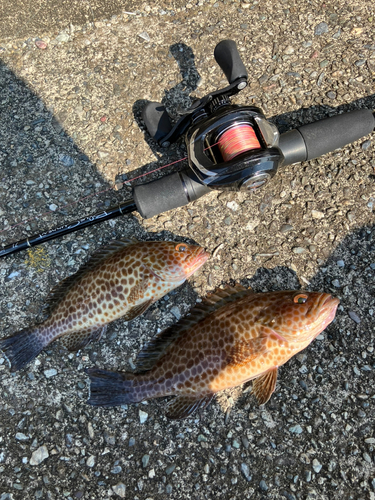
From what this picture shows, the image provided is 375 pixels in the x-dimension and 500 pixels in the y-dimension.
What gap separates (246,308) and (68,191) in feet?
6.47

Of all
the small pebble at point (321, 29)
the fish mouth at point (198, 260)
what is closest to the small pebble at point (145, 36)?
the small pebble at point (321, 29)

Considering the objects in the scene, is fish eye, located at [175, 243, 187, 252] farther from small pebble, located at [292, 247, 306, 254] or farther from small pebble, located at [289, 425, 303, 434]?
small pebble, located at [289, 425, 303, 434]

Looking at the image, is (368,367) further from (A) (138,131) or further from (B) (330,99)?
(A) (138,131)

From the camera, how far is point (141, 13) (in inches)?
157

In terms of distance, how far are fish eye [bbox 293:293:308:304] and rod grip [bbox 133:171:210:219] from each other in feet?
3.66

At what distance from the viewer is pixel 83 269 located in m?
3.34

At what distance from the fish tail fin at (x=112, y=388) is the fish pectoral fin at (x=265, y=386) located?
87 cm

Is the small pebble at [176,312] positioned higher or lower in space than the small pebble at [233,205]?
lower

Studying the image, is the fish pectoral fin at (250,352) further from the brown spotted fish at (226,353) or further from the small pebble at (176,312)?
the small pebble at (176,312)

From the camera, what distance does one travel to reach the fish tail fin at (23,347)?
3.18 meters

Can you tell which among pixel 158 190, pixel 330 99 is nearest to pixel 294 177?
pixel 330 99

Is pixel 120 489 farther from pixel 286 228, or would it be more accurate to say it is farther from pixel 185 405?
pixel 286 228

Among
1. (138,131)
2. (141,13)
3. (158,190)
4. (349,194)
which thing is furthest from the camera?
(141,13)

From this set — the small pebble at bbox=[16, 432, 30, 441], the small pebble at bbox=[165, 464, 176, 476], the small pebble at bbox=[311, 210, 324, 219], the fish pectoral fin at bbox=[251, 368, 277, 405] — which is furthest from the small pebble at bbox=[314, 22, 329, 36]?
the small pebble at bbox=[16, 432, 30, 441]
